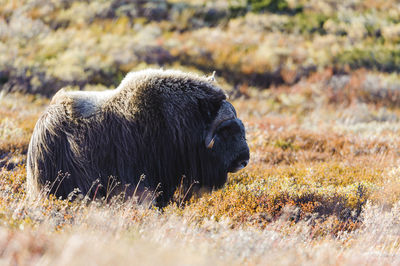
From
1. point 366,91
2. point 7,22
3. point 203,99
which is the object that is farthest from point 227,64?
point 203,99

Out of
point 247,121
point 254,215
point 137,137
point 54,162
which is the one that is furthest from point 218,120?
point 247,121

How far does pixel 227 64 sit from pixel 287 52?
3077 millimetres

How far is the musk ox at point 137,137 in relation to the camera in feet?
13.9

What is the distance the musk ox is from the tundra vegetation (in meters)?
0.30

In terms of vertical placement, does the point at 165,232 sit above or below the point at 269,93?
above

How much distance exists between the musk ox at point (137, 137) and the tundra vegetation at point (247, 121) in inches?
11.7

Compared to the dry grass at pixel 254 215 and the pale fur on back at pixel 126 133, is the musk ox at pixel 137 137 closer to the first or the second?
the pale fur on back at pixel 126 133

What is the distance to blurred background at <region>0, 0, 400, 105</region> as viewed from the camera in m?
14.8

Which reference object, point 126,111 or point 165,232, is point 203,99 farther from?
point 165,232

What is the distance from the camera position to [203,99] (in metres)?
4.64

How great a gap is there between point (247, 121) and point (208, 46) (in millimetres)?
8718

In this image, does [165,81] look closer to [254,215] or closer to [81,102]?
[81,102]

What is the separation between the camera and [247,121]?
10.4 meters

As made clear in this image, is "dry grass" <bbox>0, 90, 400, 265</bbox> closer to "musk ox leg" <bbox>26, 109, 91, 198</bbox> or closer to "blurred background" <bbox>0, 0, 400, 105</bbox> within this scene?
"musk ox leg" <bbox>26, 109, 91, 198</bbox>
